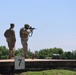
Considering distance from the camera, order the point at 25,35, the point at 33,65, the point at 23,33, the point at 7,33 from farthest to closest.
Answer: the point at 25,35
the point at 23,33
the point at 7,33
the point at 33,65

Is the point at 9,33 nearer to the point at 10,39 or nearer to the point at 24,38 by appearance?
the point at 10,39

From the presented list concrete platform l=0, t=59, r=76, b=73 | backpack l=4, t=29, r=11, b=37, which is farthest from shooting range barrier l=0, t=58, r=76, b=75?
backpack l=4, t=29, r=11, b=37

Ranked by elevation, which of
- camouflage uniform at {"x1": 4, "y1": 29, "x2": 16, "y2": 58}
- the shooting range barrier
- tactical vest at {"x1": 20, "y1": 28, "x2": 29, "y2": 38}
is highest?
tactical vest at {"x1": 20, "y1": 28, "x2": 29, "y2": 38}

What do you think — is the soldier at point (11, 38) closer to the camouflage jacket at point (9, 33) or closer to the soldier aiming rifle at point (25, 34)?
the camouflage jacket at point (9, 33)

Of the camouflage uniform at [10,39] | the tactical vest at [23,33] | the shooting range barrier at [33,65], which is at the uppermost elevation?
the tactical vest at [23,33]

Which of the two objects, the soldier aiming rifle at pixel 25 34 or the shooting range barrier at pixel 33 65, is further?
the soldier aiming rifle at pixel 25 34

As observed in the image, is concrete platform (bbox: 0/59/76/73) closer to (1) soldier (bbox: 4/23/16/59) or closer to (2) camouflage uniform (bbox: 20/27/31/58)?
(2) camouflage uniform (bbox: 20/27/31/58)

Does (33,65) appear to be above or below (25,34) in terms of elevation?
below

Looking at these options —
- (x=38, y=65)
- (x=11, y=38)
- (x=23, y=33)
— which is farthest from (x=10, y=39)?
(x=38, y=65)

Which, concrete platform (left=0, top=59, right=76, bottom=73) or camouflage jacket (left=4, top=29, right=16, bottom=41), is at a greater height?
camouflage jacket (left=4, top=29, right=16, bottom=41)

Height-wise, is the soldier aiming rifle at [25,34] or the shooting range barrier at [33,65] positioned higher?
the soldier aiming rifle at [25,34]

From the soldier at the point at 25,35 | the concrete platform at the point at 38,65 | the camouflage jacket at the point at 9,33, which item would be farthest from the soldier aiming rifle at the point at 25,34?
the concrete platform at the point at 38,65

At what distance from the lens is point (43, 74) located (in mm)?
14547

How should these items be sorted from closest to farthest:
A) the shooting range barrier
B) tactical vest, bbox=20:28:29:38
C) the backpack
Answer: the shooting range barrier → the backpack → tactical vest, bbox=20:28:29:38
